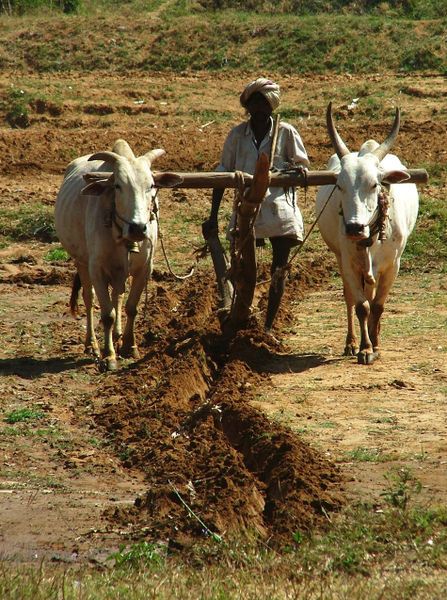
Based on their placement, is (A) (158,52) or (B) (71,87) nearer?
(B) (71,87)

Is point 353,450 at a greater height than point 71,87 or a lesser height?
greater

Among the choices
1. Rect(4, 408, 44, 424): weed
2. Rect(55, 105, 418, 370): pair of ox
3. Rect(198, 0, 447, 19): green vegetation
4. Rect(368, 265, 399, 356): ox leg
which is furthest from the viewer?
Rect(198, 0, 447, 19): green vegetation

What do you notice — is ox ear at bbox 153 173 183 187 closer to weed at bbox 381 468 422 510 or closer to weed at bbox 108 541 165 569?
weed at bbox 381 468 422 510

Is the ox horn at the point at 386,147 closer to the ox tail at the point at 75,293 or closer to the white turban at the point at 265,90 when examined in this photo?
the white turban at the point at 265,90

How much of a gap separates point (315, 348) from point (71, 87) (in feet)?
38.4

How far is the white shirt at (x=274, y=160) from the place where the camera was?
8.06 m

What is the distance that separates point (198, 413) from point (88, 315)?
2430 mm

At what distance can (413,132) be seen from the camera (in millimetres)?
16203

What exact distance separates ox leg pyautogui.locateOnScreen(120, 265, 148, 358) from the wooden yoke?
78 cm

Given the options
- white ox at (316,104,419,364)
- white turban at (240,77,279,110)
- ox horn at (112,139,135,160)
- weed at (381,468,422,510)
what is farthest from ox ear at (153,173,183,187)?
weed at (381,468,422,510)

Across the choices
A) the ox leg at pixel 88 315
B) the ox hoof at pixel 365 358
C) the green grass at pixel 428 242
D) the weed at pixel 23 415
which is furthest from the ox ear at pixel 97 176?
the green grass at pixel 428 242

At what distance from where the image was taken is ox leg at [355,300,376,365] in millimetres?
7945

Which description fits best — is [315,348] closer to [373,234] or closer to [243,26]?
[373,234]

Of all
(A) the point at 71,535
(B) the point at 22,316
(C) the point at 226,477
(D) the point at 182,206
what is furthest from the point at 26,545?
(D) the point at 182,206
